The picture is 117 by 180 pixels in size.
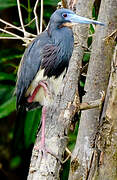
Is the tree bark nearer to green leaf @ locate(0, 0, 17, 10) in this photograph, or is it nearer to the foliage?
the foliage

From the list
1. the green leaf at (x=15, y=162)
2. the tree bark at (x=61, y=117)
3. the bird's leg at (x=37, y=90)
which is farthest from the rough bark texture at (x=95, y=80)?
the green leaf at (x=15, y=162)

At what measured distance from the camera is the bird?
2945mm

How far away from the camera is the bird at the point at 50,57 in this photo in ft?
9.66

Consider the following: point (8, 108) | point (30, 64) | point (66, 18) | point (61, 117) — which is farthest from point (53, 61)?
point (8, 108)

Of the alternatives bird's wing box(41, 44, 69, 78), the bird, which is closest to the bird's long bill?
the bird

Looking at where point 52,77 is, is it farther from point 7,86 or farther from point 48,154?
point 7,86

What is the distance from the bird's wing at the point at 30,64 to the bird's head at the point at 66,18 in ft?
0.46

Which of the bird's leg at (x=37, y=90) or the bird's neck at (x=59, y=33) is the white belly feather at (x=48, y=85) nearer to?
the bird's leg at (x=37, y=90)

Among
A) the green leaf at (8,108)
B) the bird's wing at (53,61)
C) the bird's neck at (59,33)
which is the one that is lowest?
the green leaf at (8,108)

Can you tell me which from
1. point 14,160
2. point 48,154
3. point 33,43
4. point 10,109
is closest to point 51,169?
point 48,154

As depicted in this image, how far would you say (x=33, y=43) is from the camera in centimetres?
302

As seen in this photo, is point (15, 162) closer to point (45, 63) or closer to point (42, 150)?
point (45, 63)

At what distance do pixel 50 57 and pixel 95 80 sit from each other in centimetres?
34

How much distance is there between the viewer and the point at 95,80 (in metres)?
2.90
